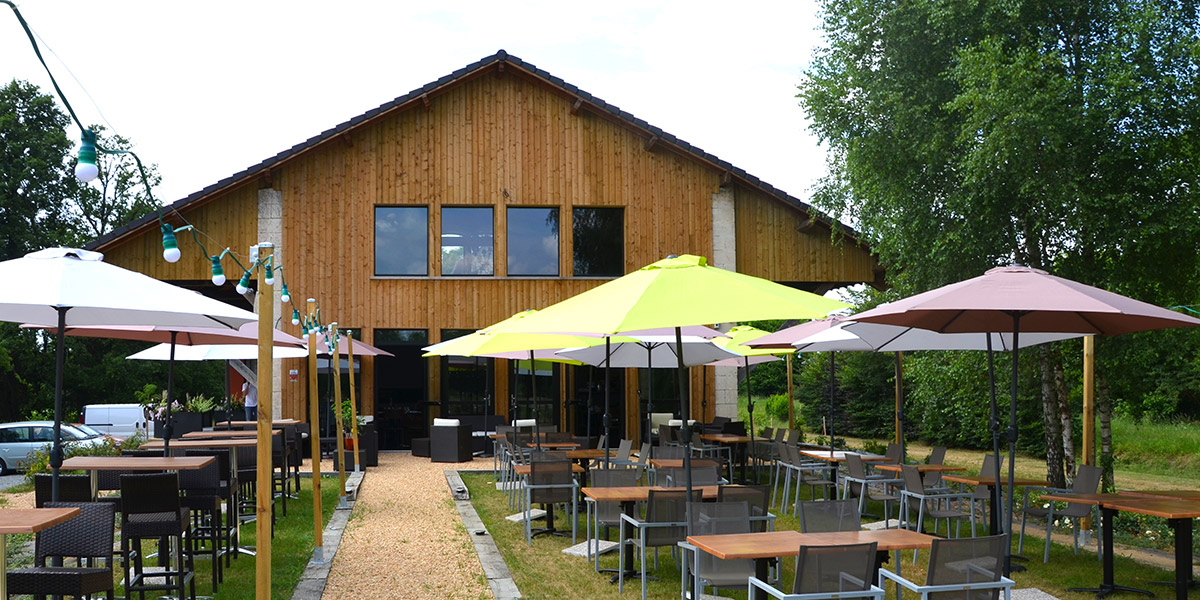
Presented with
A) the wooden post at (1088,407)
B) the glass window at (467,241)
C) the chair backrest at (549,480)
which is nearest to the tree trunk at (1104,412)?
the wooden post at (1088,407)

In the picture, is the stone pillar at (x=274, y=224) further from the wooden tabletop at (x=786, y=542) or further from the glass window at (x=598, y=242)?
the wooden tabletop at (x=786, y=542)

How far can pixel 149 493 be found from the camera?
22.3ft

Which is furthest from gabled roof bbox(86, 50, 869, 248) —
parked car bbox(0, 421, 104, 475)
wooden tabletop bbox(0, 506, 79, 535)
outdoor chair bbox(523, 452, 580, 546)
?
wooden tabletop bbox(0, 506, 79, 535)

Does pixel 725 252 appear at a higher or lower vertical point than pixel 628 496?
higher

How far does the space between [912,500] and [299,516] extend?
6.93 m

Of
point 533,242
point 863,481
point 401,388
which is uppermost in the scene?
point 533,242

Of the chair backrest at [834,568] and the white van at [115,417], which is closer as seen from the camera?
the chair backrest at [834,568]

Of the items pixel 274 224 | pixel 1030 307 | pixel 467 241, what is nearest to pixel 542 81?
pixel 467 241

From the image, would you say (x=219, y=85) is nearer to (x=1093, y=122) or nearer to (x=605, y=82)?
(x=1093, y=122)

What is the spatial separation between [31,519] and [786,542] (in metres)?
4.02

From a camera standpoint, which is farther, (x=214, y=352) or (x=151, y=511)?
(x=214, y=352)

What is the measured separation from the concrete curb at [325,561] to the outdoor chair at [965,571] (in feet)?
14.1

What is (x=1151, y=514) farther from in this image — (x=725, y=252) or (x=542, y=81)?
(x=542, y=81)

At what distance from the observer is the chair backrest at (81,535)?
5.80 meters
